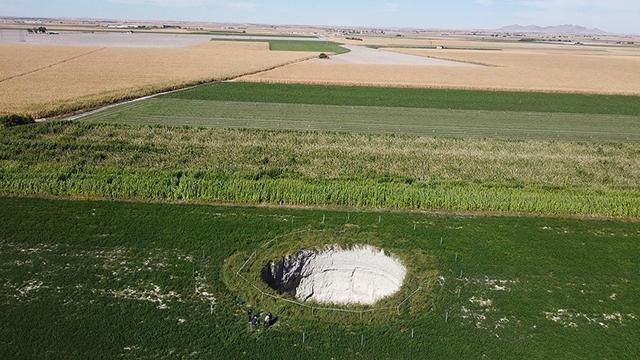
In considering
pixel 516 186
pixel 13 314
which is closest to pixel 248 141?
pixel 516 186

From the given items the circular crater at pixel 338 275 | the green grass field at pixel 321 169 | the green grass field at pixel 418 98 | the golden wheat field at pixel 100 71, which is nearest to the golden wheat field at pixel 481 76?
the green grass field at pixel 418 98

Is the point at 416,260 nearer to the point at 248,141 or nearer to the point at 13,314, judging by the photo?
the point at 13,314

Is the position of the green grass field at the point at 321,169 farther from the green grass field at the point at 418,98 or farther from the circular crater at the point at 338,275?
the green grass field at the point at 418,98

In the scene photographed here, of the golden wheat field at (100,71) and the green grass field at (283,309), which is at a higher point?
the golden wheat field at (100,71)

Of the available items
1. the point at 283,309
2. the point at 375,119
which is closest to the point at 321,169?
the point at 283,309

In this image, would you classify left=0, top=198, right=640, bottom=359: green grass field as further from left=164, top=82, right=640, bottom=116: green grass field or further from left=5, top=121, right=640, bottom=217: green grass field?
left=164, top=82, right=640, bottom=116: green grass field

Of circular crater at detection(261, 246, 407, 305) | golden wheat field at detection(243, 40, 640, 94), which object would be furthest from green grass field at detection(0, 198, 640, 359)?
golden wheat field at detection(243, 40, 640, 94)

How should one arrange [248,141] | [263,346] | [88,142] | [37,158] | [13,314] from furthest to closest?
[248,141], [88,142], [37,158], [13,314], [263,346]
